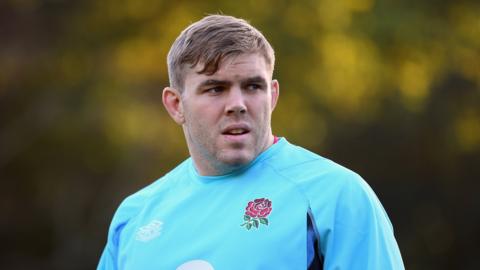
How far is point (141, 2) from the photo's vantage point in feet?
47.9

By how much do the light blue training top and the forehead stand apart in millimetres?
356

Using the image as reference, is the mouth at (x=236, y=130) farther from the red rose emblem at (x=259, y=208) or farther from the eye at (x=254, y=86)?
the red rose emblem at (x=259, y=208)

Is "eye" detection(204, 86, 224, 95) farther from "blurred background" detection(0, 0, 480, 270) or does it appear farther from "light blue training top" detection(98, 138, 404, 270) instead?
"blurred background" detection(0, 0, 480, 270)

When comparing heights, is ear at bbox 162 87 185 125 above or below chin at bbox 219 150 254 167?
above

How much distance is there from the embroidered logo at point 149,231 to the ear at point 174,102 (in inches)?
17.5

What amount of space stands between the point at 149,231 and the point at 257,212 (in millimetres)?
550

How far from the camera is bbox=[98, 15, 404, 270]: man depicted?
3307mm

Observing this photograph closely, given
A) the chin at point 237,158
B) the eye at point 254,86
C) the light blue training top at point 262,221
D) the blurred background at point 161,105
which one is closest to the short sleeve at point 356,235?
the light blue training top at point 262,221

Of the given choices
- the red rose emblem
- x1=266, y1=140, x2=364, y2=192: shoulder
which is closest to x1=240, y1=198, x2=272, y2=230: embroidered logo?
the red rose emblem

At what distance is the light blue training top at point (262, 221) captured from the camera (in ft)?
10.8

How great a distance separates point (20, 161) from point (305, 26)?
5.08m

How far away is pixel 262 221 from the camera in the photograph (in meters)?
3.46

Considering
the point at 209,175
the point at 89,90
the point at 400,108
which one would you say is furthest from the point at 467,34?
the point at 209,175

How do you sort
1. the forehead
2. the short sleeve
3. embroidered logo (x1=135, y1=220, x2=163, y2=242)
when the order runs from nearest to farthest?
the short sleeve, the forehead, embroidered logo (x1=135, y1=220, x2=163, y2=242)
